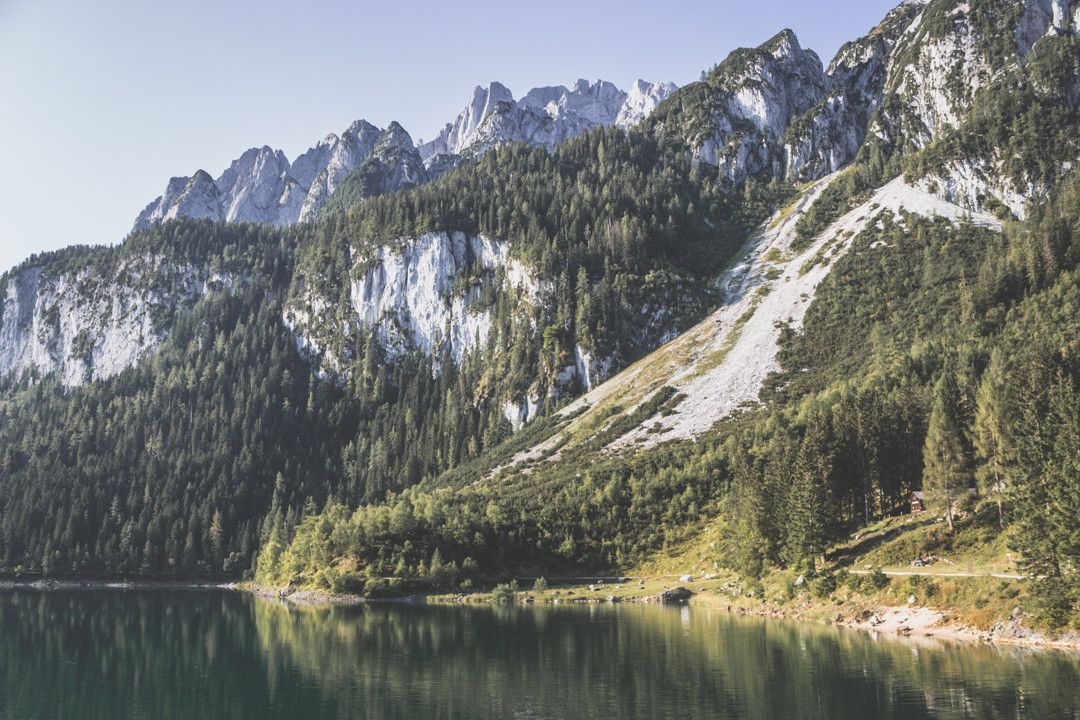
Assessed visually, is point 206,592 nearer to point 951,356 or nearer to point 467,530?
point 467,530

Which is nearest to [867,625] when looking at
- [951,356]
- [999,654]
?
[999,654]

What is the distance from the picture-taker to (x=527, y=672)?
5881 cm

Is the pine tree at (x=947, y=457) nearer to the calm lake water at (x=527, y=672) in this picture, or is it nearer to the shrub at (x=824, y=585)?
the shrub at (x=824, y=585)

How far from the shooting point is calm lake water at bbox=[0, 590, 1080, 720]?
147ft

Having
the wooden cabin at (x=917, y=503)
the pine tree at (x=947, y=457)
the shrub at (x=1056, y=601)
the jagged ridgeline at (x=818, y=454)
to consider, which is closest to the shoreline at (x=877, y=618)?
the shrub at (x=1056, y=601)

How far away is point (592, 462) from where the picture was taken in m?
167

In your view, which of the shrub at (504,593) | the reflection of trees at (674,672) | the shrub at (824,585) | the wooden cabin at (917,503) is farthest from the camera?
the shrub at (504,593)

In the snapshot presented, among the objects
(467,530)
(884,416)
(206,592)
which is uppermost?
(884,416)

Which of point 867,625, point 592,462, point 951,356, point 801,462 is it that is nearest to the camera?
point 867,625

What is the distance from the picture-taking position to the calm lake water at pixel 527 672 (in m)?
44.9

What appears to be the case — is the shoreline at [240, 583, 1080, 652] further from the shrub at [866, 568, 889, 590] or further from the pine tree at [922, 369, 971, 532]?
the pine tree at [922, 369, 971, 532]

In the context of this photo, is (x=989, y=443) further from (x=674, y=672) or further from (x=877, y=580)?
(x=674, y=672)

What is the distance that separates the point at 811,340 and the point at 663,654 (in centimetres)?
14206

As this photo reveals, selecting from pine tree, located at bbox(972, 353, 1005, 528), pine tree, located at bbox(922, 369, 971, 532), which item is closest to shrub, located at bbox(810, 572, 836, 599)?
pine tree, located at bbox(922, 369, 971, 532)
